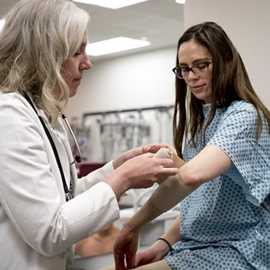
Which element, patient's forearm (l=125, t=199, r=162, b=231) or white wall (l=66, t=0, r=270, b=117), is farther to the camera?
white wall (l=66, t=0, r=270, b=117)

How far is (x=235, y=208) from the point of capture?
4.68ft

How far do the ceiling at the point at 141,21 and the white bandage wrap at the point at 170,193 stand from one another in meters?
2.78

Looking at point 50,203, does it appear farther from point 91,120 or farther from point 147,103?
point 91,120

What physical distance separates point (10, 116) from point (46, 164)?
Answer: 146mm

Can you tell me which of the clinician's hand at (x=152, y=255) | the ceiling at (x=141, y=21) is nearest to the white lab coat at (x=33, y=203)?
the clinician's hand at (x=152, y=255)

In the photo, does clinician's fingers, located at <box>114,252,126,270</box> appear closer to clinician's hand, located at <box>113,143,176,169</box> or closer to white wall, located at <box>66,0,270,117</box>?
clinician's hand, located at <box>113,143,176,169</box>

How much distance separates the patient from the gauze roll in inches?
65.4

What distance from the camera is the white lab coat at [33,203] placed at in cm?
108

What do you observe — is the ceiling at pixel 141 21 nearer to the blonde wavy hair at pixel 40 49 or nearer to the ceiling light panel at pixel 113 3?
the ceiling light panel at pixel 113 3

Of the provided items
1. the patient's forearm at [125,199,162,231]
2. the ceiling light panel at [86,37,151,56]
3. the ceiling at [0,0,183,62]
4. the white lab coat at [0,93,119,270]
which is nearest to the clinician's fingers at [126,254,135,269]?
the patient's forearm at [125,199,162,231]

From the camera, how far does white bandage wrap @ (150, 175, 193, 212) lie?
1327 mm

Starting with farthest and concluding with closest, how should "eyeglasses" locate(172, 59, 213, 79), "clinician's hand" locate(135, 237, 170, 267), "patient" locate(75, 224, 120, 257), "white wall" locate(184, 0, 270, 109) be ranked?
1. "patient" locate(75, 224, 120, 257)
2. "white wall" locate(184, 0, 270, 109)
3. "clinician's hand" locate(135, 237, 170, 267)
4. "eyeglasses" locate(172, 59, 213, 79)

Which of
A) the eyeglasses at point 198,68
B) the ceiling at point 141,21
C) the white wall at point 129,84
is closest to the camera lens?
the eyeglasses at point 198,68

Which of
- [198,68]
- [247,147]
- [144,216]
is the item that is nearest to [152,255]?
[144,216]
